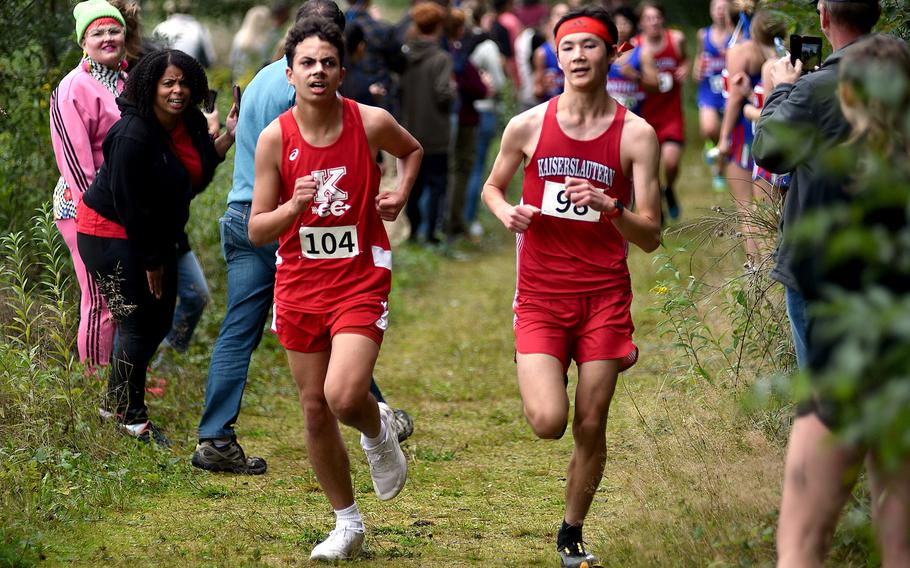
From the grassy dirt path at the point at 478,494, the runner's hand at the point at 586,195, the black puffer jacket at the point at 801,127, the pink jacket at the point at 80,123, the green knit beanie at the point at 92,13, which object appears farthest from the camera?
the green knit beanie at the point at 92,13

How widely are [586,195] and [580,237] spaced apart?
16.8 inches

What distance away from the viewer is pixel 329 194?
4.86 metres

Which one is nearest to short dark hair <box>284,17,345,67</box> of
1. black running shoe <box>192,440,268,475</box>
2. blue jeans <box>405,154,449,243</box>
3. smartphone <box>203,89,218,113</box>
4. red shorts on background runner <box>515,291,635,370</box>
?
red shorts on background runner <box>515,291,635,370</box>

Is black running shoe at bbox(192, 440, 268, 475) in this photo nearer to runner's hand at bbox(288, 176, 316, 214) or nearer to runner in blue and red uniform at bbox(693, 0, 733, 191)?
runner's hand at bbox(288, 176, 316, 214)

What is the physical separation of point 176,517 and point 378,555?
1.02 m

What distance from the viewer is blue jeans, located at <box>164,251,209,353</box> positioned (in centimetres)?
689

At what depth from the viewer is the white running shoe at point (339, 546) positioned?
16.0 ft

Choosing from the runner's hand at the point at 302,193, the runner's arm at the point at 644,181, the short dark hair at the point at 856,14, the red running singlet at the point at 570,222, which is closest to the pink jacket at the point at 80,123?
the runner's hand at the point at 302,193

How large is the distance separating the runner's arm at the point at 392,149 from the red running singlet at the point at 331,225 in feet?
0.17

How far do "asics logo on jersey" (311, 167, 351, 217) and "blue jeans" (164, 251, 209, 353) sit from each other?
2.21m

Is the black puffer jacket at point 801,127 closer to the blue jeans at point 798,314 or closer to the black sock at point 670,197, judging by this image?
the blue jeans at point 798,314

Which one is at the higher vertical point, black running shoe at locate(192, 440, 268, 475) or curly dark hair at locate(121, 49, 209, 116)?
curly dark hair at locate(121, 49, 209, 116)

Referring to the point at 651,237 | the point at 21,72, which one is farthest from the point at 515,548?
the point at 21,72

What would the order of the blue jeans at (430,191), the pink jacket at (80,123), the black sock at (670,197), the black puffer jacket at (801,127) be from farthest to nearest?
the black sock at (670,197) → the blue jeans at (430,191) → the pink jacket at (80,123) → the black puffer jacket at (801,127)
